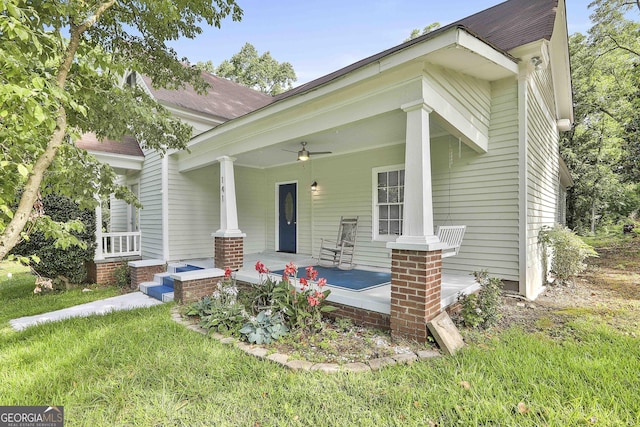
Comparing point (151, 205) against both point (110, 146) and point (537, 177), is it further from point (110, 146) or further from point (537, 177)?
point (537, 177)

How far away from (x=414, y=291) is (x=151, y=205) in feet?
23.2

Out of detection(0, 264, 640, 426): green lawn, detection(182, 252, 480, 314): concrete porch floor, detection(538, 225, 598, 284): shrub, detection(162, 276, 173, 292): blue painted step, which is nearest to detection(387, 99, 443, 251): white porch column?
detection(182, 252, 480, 314): concrete porch floor

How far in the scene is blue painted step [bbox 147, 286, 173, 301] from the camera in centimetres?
556

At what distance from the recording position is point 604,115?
14.9 m

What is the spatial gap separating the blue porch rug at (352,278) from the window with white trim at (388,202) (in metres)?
0.89

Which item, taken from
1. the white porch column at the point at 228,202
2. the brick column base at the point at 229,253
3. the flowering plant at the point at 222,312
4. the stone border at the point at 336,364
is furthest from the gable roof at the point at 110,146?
the stone border at the point at 336,364

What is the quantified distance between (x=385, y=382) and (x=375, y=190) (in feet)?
13.5

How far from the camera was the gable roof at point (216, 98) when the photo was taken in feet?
25.1

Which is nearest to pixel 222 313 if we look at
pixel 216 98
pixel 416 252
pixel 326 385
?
pixel 326 385

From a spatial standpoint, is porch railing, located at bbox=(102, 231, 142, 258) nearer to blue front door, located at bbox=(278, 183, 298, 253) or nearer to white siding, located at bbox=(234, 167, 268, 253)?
white siding, located at bbox=(234, 167, 268, 253)

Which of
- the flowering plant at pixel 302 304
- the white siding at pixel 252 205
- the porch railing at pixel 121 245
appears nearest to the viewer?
the flowering plant at pixel 302 304

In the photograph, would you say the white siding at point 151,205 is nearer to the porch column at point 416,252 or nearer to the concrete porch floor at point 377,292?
the concrete porch floor at point 377,292

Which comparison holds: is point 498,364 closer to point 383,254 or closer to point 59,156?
point 383,254

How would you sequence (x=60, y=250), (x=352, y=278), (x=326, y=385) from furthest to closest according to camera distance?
(x=60, y=250) → (x=352, y=278) → (x=326, y=385)
